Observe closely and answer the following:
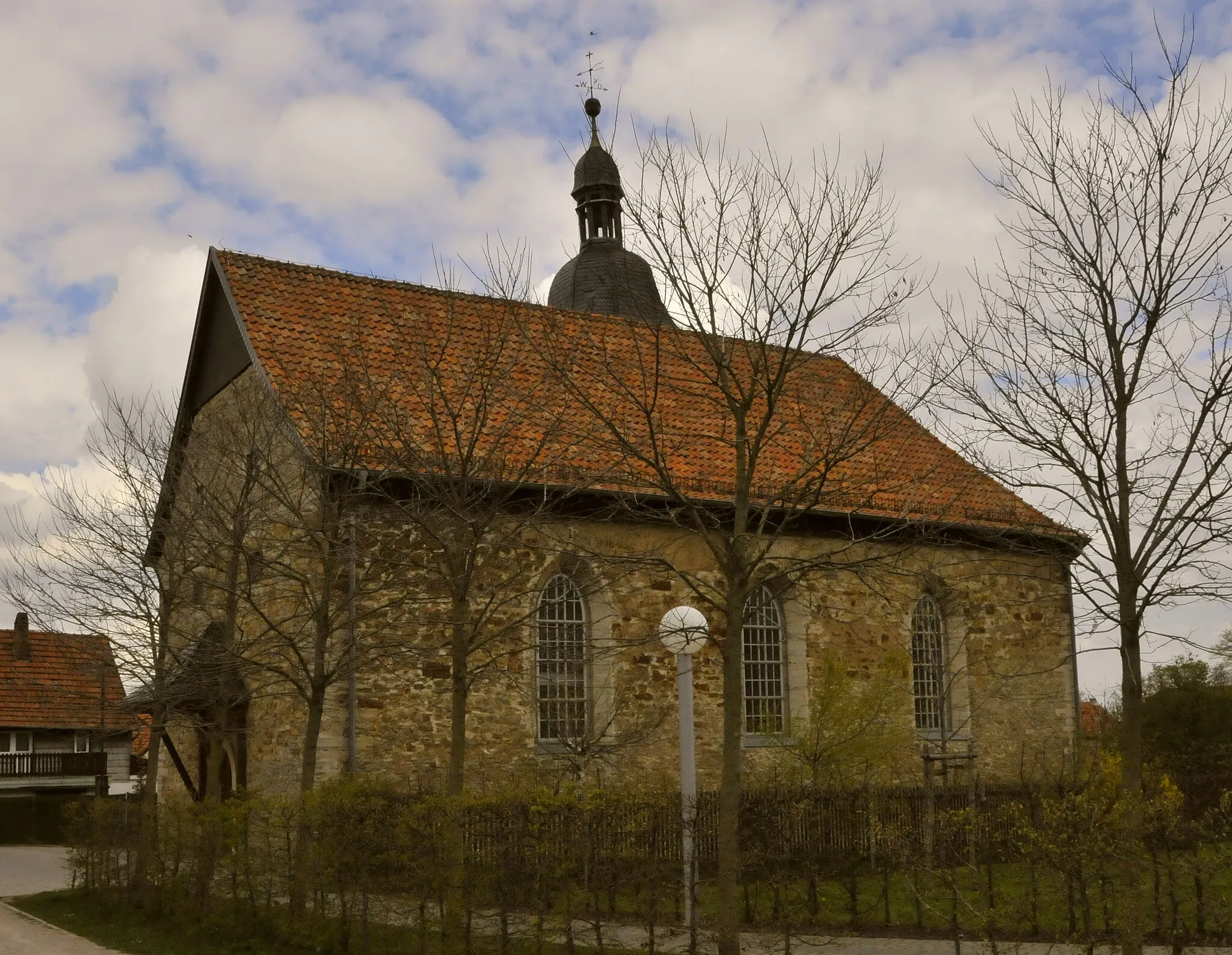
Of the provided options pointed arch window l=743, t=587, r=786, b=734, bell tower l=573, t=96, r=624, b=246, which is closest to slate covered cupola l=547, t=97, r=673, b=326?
bell tower l=573, t=96, r=624, b=246

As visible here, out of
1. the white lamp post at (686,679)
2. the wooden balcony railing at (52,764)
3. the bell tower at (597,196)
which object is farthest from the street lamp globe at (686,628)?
the wooden balcony railing at (52,764)

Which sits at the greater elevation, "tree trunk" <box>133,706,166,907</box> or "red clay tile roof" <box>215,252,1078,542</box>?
"red clay tile roof" <box>215,252,1078,542</box>

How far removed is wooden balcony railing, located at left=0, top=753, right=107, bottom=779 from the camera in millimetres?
31594

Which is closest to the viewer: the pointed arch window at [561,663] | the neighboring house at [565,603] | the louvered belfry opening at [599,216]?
the neighboring house at [565,603]

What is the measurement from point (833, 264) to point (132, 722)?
15.9m

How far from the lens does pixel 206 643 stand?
45.4 ft

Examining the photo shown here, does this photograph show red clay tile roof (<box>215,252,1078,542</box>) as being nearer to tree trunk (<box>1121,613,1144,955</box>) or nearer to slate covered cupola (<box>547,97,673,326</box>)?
tree trunk (<box>1121,613,1144,955</box>)

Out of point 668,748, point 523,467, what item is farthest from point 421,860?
point 668,748

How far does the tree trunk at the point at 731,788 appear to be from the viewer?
330 inches

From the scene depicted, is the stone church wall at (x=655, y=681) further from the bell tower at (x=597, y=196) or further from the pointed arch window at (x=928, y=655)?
the bell tower at (x=597, y=196)

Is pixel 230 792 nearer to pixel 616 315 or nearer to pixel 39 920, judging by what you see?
pixel 39 920

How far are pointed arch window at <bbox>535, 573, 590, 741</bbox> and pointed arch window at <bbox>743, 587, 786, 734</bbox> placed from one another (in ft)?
8.79

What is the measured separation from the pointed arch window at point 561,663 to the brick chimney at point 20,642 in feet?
67.2

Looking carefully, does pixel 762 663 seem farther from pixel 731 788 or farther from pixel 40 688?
pixel 40 688
